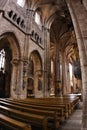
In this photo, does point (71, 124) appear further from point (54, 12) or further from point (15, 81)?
point (54, 12)

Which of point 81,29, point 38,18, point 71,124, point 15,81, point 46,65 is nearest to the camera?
point 81,29

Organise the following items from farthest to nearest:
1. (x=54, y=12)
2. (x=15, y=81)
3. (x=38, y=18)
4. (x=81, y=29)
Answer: (x=54, y=12) → (x=38, y=18) → (x=15, y=81) → (x=81, y=29)

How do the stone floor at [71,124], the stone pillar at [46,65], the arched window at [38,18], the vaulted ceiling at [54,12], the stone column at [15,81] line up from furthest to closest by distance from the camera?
the arched window at [38,18] → the stone pillar at [46,65] → the vaulted ceiling at [54,12] → the stone column at [15,81] → the stone floor at [71,124]

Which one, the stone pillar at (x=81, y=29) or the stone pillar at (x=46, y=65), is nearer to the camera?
the stone pillar at (x=81, y=29)

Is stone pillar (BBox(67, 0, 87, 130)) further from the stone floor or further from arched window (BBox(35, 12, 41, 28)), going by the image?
arched window (BBox(35, 12, 41, 28))

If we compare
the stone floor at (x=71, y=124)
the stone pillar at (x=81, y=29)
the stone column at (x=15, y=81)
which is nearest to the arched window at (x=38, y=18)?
the stone column at (x=15, y=81)

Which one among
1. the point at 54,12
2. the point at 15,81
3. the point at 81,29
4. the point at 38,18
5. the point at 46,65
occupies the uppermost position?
the point at 54,12

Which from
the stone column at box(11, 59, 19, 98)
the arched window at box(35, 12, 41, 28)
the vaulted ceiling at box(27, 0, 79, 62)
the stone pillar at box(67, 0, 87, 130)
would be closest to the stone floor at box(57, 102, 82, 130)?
the stone pillar at box(67, 0, 87, 130)

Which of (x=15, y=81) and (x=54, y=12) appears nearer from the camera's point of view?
(x=15, y=81)

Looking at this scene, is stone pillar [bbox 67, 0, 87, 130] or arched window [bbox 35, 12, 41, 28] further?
arched window [bbox 35, 12, 41, 28]

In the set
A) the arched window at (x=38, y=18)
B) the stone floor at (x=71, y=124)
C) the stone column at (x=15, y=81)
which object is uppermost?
the arched window at (x=38, y=18)

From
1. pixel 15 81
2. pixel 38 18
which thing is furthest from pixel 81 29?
pixel 38 18

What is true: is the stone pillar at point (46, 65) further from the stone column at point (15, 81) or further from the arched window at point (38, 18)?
the stone column at point (15, 81)

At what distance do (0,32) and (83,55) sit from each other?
845 centimetres
